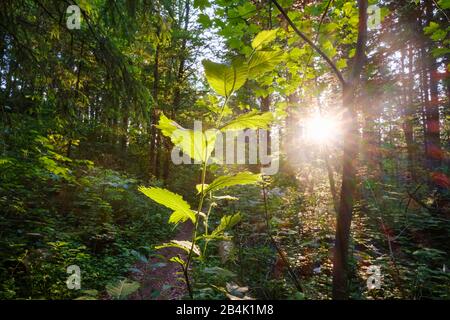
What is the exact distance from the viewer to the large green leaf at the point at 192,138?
3.17ft

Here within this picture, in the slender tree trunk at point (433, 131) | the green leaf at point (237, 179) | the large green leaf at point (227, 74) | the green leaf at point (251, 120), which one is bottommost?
Result: the green leaf at point (237, 179)

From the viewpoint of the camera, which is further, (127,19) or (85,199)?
(85,199)

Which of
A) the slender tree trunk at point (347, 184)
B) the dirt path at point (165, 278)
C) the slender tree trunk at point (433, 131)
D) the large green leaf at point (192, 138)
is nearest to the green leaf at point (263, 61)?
the large green leaf at point (192, 138)

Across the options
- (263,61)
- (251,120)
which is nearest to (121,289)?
(251,120)

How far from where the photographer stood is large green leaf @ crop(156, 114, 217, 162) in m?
0.97

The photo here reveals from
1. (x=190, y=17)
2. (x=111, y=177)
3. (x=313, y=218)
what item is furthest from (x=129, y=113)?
(x=190, y=17)

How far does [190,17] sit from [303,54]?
50.6 ft

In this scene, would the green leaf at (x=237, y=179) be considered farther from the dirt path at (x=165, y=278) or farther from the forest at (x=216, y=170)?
the dirt path at (x=165, y=278)

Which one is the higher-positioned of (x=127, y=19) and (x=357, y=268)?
(x=127, y=19)

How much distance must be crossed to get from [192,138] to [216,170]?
8.38 feet

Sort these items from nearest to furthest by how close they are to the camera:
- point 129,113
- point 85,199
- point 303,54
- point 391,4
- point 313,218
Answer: point 303,54 < point 129,113 < point 313,218 < point 85,199 < point 391,4

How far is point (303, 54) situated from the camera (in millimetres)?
3312

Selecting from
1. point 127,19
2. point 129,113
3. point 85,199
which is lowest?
point 85,199
